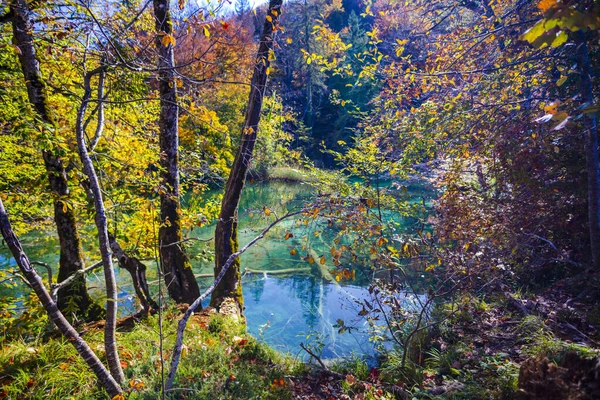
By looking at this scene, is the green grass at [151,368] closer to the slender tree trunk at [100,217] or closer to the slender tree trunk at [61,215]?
the slender tree trunk at [100,217]

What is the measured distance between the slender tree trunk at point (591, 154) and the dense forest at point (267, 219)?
0.07 ft

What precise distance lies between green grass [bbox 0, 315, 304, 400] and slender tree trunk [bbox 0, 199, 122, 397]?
0.88 feet

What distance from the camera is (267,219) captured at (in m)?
4.27

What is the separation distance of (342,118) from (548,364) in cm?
2310

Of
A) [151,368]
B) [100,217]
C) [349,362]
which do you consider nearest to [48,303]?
[100,217]

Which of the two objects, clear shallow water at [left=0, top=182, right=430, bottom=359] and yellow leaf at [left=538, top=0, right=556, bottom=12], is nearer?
yellow leaf at [left=538, top=0, right=556, bottom=12]

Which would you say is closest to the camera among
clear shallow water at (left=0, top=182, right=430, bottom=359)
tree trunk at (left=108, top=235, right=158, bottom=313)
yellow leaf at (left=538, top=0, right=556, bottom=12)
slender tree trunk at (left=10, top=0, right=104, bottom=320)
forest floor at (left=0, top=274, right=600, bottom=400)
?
yellow leaf at (left=538, top=0, right=556, bottom=12)

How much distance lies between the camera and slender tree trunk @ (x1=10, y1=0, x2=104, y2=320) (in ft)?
10.6

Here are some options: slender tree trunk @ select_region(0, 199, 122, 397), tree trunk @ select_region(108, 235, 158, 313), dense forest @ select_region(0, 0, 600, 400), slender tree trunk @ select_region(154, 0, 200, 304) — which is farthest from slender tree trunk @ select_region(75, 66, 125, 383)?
slender tree trunk @ select_region(154, 0, 200, 304)

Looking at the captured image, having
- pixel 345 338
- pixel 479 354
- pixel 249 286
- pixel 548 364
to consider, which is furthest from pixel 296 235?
pixel 548 364

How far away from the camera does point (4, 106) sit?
3.30m

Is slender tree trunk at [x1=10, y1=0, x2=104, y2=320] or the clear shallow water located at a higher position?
slender tree trunk at [x1=10, y1=0, x2=104, y2=320]

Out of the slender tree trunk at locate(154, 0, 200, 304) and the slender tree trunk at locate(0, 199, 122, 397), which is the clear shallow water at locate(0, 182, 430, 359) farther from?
the slender tree trunk at locate(0, 199, 122, 397)

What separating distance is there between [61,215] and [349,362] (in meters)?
3.83
